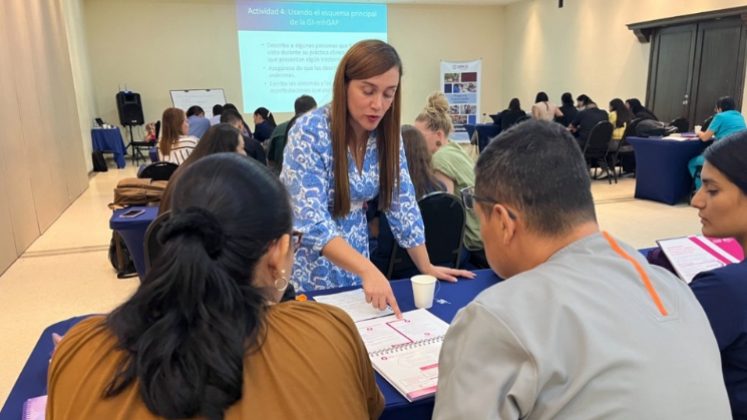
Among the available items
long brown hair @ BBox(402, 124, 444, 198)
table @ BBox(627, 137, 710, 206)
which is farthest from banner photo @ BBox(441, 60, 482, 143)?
long brown hair @ BBox(402, 124, 444, 198)

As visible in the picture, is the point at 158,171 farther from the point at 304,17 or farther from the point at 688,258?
the point at 304,17

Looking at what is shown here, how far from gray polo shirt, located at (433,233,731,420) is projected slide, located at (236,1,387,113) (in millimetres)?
10503

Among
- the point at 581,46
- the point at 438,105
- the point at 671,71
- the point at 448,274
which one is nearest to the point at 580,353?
the point at 448,274

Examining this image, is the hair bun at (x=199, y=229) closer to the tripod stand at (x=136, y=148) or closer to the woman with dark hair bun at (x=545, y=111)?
the woman with dark hair bun at (x=545, y=111)

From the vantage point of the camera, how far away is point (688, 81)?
8203 millimetres

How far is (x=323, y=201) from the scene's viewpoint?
154 cm

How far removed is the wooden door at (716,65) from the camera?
7.38m

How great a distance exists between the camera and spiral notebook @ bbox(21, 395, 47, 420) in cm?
101

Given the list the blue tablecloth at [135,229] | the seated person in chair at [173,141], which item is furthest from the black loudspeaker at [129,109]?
the blue tablecloth at [135,229]

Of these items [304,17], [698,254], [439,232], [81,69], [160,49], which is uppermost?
[304,17]

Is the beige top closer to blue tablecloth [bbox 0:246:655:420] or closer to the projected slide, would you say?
blue tablecloth [bbox 0:246:655:420]

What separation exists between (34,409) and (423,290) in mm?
909

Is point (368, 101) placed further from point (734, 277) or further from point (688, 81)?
point (688, 81)

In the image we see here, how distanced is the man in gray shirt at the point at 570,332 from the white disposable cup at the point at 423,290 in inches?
22.9
